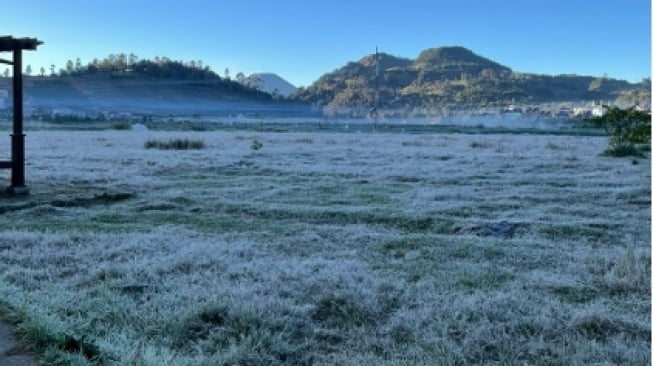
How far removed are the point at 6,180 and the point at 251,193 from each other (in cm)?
446

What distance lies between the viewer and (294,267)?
5.08 meters

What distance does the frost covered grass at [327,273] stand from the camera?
3.49 metres

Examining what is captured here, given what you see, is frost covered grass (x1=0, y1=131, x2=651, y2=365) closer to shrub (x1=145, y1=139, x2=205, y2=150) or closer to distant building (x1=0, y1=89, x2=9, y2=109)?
shrub (x1=145, y1=139, x2=205, y2=150)

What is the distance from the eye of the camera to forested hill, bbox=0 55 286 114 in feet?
264

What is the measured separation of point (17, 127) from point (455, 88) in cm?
9873

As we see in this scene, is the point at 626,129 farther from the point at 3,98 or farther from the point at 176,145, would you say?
the point at 3,98

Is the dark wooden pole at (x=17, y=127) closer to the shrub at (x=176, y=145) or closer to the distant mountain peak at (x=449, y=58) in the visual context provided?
the shrub at (x=176, y=145)

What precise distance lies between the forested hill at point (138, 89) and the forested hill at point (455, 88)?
1424 centimetres

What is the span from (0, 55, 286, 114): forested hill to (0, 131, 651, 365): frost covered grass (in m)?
71.7

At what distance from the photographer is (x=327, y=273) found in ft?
16.0

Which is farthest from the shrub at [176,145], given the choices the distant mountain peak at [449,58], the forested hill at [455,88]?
the distant mountain peak at [449,58]

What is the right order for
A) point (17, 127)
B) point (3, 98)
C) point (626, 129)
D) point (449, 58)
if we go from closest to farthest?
1. point (17, 127)
2. point (626, 129)
3. point (3, 98)
4. point (449, 58)

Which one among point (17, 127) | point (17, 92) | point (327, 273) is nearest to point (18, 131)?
point (17, 127)

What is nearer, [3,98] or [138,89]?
[3,98]
